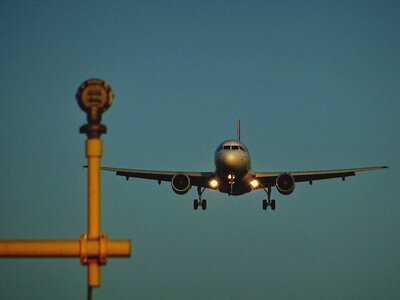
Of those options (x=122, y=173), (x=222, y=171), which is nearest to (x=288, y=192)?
(x=222, y=171)

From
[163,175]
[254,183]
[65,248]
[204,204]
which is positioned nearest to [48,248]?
[65,248]

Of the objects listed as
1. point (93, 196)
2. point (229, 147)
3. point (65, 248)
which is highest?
point (229, 147)

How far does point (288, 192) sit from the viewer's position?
41.3 m

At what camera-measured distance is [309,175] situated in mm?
45375

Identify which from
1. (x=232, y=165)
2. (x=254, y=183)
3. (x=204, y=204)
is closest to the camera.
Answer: (x=232, y=165)

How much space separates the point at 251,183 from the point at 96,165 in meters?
35.4

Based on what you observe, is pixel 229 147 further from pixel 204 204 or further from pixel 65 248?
pixel 65 248

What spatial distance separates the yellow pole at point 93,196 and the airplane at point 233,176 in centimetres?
3111

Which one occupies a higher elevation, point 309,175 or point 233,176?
point 309,175

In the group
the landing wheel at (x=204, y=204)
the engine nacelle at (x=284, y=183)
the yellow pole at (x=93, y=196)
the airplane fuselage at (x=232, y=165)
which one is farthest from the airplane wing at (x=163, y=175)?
the yellow pole at (x=93, y=196)

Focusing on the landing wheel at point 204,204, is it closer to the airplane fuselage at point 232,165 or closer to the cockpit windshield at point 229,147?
the airplane fuselage at point 232,165

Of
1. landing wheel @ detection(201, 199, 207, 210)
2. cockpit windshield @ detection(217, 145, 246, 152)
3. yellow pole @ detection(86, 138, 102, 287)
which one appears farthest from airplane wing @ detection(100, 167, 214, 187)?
yellow pole @ detection(86, 138, 102, 287)

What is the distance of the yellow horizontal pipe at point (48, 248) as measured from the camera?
250 inches

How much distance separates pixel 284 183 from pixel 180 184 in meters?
6.35
